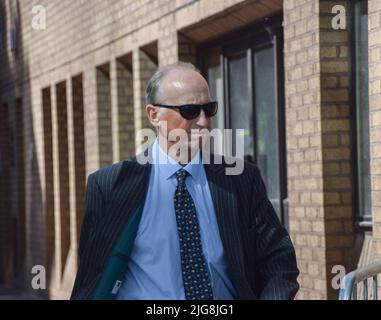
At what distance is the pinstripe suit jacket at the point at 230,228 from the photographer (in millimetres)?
3818

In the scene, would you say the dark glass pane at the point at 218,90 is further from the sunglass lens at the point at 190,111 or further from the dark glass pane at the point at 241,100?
the sunglass lens at the point at 190,111

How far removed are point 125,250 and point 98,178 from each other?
0.31 meters

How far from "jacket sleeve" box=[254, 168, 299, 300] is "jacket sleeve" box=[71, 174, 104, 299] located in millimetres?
544

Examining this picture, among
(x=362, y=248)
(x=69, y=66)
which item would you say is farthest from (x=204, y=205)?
(x=69, y=66)

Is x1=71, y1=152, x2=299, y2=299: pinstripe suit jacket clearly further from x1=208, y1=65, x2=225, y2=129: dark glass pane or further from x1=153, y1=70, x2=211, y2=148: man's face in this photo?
Answer: x1=208, y1=65, x2=225, y2=129: dark glass pane

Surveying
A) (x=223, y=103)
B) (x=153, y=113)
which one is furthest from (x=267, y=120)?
(x=153, y=113)

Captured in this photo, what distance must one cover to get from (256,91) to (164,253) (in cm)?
565

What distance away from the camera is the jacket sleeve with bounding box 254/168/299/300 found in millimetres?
3848

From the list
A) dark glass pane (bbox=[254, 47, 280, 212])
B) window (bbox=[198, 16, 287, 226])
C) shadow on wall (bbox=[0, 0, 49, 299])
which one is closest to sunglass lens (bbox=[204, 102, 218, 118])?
window (bbox=[198, 16, 287, 226])

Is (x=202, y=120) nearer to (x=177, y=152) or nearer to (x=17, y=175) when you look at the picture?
(x=177, y=152)

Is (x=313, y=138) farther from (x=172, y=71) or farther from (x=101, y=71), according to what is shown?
(x=101, y=71)

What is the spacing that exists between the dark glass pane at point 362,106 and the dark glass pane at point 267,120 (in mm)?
1339

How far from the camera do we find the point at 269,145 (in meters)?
9.09

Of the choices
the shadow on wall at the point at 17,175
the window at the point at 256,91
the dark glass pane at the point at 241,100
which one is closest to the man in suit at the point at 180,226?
the window at the point at 256,91
